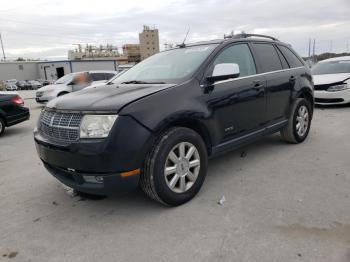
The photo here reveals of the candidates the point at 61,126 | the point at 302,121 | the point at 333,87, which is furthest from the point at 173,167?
the point at 333,87

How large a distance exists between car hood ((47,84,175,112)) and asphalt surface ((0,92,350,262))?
3.66 ft

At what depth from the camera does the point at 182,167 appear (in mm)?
3383

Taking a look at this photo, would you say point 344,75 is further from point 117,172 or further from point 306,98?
point 117,172

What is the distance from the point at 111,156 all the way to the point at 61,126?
26.2 inches

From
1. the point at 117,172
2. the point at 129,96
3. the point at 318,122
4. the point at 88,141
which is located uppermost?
the point at 129,96

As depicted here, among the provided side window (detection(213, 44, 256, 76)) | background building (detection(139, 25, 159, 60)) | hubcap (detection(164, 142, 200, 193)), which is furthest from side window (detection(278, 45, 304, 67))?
background building (detection(139, 25, 159, 60))

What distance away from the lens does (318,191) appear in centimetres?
360

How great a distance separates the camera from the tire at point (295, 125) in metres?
5.25

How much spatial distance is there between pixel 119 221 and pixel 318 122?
5.77 m

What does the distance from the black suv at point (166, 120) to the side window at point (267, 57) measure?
2 cm

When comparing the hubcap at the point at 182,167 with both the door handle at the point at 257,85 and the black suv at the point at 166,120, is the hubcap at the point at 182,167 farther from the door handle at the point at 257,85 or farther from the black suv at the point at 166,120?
the door handle at the point at 257,85

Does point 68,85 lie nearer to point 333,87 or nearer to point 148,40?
point 333,87

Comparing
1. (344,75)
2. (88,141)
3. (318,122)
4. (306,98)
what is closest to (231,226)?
(88,141)

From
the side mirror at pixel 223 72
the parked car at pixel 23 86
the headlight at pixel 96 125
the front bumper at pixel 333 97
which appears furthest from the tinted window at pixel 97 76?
the parked car at pixel 23 86
